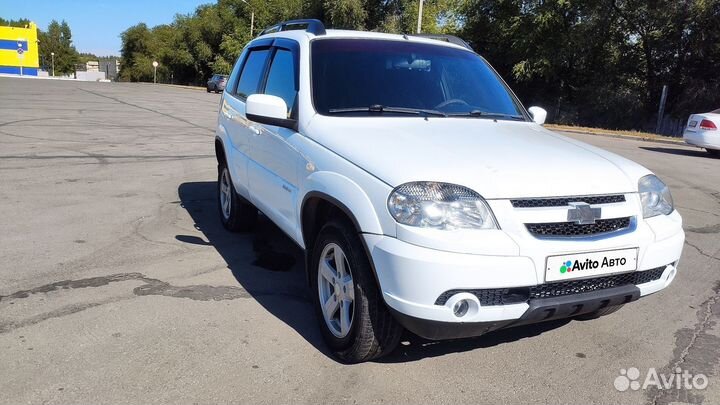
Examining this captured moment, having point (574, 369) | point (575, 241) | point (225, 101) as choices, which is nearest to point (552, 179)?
point (575, 241)

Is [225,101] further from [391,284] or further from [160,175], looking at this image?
[391,284]

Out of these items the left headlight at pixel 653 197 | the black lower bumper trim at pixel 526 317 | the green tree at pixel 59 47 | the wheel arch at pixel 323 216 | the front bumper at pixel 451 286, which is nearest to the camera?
the front bumper at pixel 451 286

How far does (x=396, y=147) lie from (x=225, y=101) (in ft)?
11.2

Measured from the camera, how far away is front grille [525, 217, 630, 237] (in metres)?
2.85

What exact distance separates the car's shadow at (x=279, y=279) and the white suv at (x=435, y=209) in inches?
15.7

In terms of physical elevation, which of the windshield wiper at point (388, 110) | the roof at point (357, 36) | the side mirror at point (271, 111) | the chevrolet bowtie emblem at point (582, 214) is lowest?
the chevrolet bowtie emblem at point (582, 214)

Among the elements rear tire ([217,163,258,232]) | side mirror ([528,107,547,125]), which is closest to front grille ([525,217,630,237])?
side mirror ([528,107,547,125])

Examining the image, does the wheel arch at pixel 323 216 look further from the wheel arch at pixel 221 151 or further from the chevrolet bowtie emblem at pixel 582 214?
the wheel arch at pixel 221 151

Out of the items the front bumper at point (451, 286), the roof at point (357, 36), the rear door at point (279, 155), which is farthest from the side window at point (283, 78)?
the front bumper at point (451, 286)

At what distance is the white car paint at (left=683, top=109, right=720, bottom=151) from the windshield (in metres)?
12.3

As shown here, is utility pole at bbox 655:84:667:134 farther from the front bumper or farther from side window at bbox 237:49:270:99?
the front bumper

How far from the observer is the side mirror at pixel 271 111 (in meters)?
3.82

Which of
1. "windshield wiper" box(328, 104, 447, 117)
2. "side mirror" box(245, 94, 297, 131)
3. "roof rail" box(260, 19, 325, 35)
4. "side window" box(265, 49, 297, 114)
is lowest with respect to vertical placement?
"side mirror" box(245, 94, 297, 131)

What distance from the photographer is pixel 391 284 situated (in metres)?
2.81
